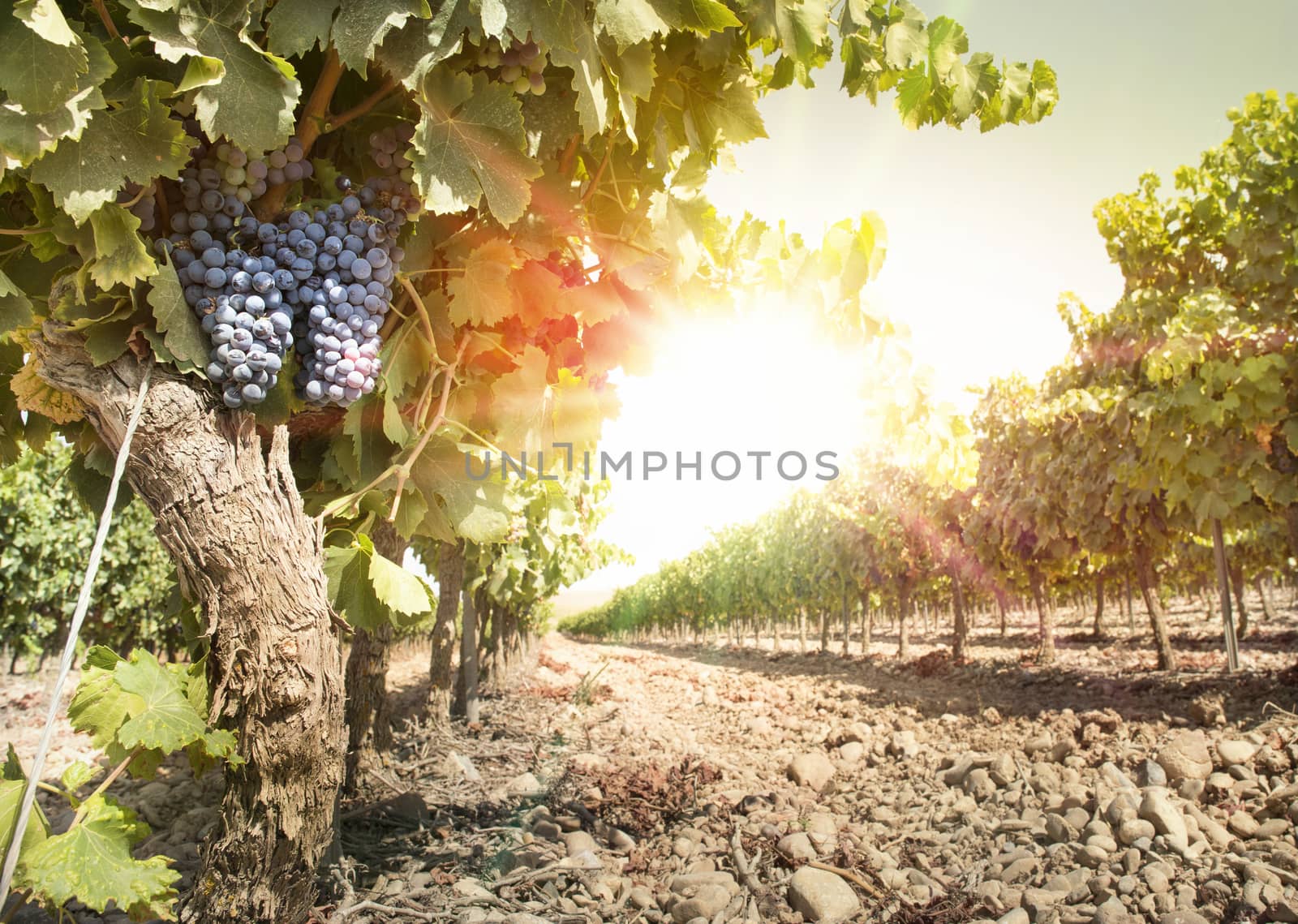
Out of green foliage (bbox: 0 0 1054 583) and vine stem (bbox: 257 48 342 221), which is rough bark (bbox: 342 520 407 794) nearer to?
green foliage (bbox: 0 0 1054 583)

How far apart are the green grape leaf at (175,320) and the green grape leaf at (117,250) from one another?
46 mm

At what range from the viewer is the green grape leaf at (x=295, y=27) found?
1366 mm

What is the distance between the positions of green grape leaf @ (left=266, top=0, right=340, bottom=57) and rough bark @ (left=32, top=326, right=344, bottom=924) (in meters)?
0.70

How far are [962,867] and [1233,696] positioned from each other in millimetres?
6540

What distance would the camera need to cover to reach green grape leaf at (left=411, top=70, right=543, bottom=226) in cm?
149

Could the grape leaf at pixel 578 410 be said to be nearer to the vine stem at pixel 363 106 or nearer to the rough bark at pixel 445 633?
the vine stem at pixel 363 106

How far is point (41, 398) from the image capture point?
5.56 feet

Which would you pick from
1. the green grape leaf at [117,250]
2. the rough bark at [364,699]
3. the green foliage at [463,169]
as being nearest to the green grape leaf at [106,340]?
the green foliage at [463,169]

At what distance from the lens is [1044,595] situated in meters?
19.1

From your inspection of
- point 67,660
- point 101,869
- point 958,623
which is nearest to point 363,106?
point 67,660

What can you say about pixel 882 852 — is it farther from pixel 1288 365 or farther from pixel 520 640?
pixel 520 640

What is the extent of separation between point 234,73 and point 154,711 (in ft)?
4.22

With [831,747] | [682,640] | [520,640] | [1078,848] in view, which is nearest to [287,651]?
[1078,848]

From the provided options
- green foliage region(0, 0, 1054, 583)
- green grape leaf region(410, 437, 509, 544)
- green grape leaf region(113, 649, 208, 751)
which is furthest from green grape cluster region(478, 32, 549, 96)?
green grape leaf region(113, 649, 208, 751)
